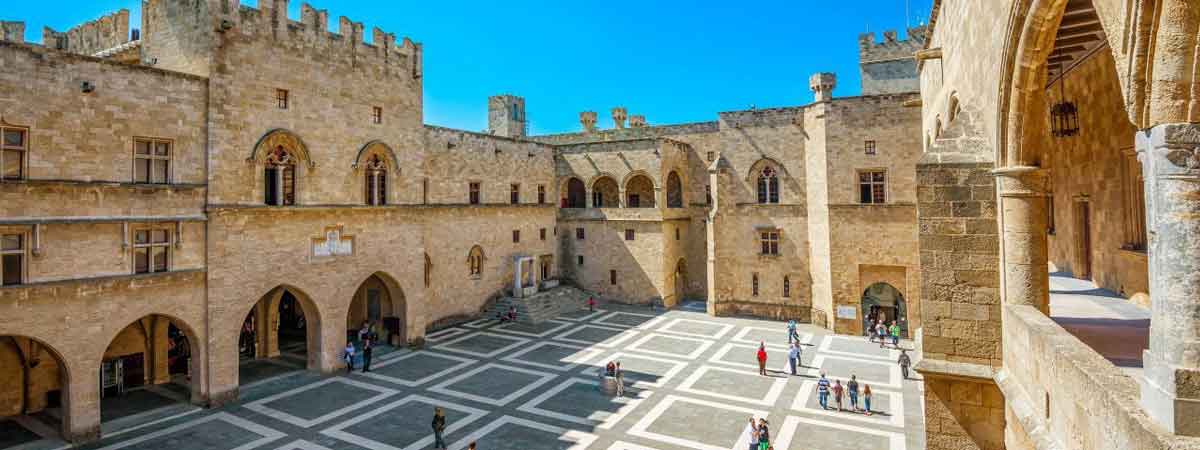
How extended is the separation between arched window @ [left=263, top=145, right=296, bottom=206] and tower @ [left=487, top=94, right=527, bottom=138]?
865 inches

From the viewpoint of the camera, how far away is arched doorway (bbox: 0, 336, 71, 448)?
15.2 meters

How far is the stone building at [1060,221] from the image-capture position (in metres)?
3.65

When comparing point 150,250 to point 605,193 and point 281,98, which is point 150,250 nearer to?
point 281,98

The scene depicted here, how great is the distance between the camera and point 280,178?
18297mm

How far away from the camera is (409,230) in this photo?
22.5 metres

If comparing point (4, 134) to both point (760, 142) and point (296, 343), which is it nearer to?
point (296, 343)

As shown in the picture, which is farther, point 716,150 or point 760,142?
point 716,150

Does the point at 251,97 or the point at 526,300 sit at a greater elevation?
the point at 251,97

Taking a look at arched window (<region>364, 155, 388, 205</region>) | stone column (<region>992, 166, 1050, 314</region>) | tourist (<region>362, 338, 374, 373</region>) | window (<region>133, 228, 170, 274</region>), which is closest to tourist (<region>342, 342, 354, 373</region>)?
tourist (<region>362, 338, 374, 373</region>)

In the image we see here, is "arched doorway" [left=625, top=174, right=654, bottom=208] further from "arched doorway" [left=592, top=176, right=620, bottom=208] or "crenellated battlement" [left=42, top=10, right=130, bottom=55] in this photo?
"crenellated battlement" [left=42, top=10, right=130, bottom=55]

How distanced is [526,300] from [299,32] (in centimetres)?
1577

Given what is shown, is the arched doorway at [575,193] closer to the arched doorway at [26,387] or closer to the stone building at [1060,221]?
the stone building at [1060,221]

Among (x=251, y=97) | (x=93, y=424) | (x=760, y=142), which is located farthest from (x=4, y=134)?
(x=760, y=142)

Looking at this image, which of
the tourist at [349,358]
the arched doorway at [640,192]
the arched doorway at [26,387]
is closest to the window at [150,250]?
the arched doorway at [26,387]
